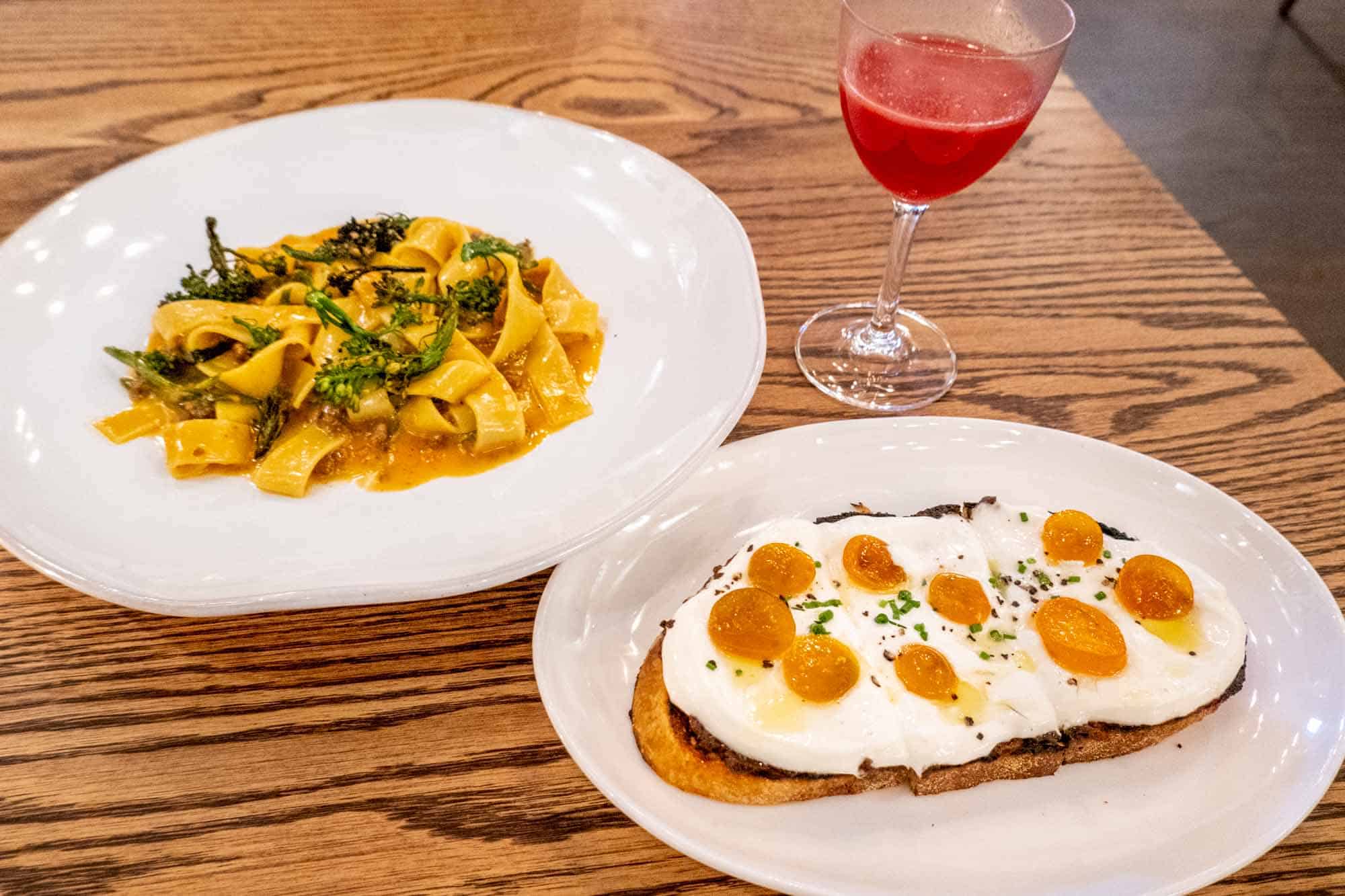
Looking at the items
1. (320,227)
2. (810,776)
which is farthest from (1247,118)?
(810,776)

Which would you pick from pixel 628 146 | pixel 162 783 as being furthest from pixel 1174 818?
pixel 628 146

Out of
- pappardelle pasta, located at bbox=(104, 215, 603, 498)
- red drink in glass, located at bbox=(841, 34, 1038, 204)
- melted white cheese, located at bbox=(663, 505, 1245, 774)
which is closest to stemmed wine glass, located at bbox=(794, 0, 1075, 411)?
red drink in glass, located at bbox=(841, 34, 1038, 204)

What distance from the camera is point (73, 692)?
1.90m

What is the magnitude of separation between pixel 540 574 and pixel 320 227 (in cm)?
160

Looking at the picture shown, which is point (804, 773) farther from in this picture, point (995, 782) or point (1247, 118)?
point (1247, 118)

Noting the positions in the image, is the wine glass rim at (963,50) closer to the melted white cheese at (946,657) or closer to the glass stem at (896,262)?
the glass stem at (896,262)

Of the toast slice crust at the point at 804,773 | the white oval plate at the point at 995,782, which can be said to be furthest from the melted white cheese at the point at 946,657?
the white oval plate at the point at 995,782

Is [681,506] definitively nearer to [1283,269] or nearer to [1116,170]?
[1116,170]

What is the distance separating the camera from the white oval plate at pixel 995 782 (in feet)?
5.34

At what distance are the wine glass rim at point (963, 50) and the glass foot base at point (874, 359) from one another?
86cm

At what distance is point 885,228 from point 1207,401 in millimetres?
1206

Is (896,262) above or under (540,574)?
above

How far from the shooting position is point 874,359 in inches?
108

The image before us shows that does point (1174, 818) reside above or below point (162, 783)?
above
